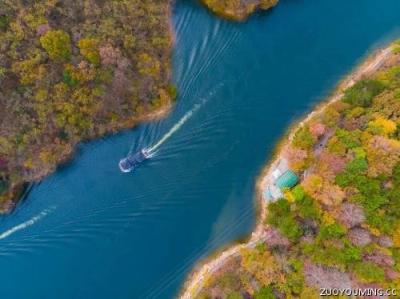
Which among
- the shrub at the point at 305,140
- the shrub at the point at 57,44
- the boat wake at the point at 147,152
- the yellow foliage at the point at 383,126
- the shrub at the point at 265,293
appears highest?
the yellow foliage at the point at 383,126

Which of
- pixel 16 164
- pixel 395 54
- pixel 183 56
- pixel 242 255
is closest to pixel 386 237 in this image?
pixel 242 255

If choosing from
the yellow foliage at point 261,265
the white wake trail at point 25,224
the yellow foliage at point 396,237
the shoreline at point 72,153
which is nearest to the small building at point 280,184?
the yellow foliage at point 261,265

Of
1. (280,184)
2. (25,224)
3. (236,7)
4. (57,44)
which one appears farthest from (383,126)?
(25,224)

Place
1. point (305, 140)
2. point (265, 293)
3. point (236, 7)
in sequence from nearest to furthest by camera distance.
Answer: point (265, 293), point (305, 140), point (236, 7)

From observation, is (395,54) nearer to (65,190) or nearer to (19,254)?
(65,190)

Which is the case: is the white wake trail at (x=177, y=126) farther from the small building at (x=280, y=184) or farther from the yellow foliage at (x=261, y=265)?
the yellow foliage at (x=261, y=265)

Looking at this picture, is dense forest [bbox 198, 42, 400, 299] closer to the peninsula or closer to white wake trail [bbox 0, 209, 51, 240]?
the peninsula

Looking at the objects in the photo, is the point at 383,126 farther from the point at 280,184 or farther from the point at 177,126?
→ the point at 177,126
